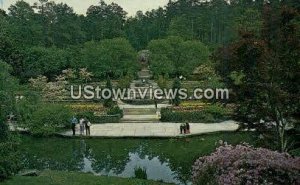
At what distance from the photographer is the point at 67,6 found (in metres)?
84.1

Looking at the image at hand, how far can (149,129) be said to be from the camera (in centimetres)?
3048

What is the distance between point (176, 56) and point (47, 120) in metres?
27.1

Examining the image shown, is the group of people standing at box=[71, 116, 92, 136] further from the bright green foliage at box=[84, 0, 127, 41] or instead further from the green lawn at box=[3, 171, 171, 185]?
the bright green foliage at box=[84, 0, 127, 41]

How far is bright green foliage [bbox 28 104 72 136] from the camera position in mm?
29391

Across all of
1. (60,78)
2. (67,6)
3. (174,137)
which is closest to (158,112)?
(174,137)

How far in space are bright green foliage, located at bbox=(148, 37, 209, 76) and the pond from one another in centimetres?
2560

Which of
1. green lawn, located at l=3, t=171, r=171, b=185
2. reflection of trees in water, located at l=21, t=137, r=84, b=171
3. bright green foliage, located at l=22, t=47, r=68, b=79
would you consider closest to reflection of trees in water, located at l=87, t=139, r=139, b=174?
reflection of trees in water, located at l=21, t=137, r=84, b=171

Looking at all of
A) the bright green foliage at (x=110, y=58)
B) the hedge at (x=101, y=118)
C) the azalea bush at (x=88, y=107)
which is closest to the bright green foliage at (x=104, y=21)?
the bright green foliage at (x=110, y=58)

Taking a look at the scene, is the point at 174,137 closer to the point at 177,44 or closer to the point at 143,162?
the point at 143,162

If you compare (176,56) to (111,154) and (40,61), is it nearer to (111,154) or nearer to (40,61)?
(40,61)

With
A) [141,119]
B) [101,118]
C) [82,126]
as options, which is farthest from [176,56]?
[82,126]

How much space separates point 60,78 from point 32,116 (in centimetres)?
1710

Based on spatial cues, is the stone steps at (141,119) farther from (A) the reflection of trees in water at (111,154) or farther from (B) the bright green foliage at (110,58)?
(B) the bright green foliage at (110,58)

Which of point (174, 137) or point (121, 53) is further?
point (121, 53)
